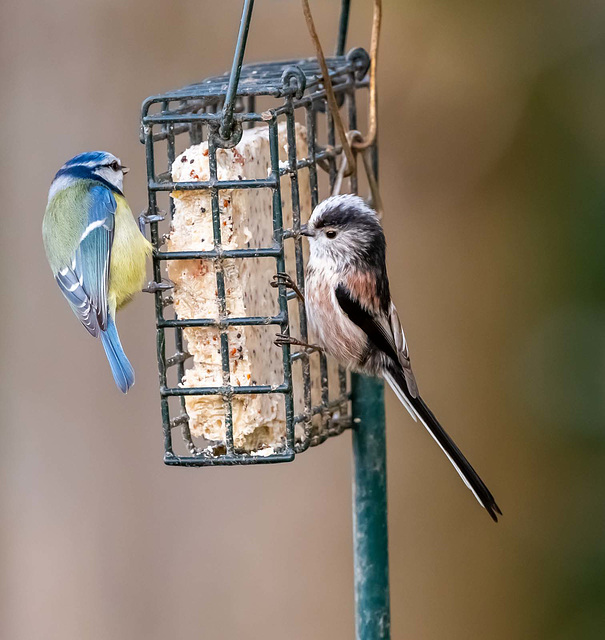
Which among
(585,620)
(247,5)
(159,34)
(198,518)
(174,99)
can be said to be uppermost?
(159,34)

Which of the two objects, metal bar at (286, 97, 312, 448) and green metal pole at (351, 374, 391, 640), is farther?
green metal pole at (351, 374, 391, 640)

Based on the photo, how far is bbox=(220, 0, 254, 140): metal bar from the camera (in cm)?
235

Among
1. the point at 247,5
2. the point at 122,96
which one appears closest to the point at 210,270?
the point at 247,5

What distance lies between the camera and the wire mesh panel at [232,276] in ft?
8.60

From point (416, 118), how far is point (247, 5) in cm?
230

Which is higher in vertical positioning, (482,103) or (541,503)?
(482,103)

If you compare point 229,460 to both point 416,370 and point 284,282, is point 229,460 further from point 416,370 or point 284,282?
point 416,370

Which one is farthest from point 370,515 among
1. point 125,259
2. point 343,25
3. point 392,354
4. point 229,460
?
point 343,25

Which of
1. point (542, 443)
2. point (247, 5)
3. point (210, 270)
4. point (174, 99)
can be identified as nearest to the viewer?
point (247, 5)

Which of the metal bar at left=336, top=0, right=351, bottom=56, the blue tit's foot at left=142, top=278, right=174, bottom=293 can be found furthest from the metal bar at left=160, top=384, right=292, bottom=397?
the metal bar at left=336, top=0, right=351, bottom=56

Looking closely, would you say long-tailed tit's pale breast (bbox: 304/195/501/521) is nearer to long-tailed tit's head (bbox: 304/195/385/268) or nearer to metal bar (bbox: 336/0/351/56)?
long-tailed tit's head (bbox: 304/195/385/268)

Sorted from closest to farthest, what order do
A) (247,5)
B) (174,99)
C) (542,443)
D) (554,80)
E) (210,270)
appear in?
1. (247,5)
2. (174,99)
3. (210,270)
4. (554,80)
5. (542,443)

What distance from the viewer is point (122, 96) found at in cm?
458

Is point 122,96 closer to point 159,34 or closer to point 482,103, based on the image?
point 159,34
